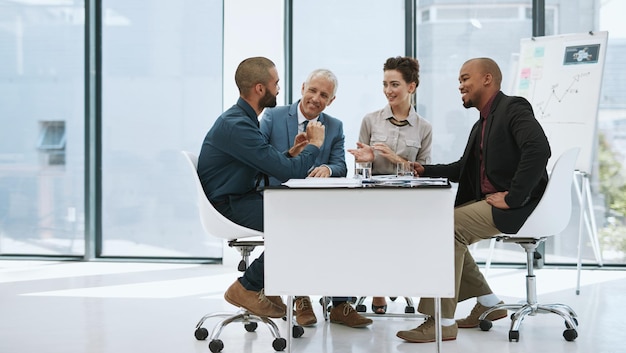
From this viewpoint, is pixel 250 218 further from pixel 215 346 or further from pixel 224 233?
pixel 215 346

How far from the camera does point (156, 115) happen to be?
719 centimetres

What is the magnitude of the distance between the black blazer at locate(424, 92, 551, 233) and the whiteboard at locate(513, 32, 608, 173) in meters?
1.75

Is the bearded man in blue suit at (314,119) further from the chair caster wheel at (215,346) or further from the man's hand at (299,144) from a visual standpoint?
the chair caster wheel at (215,346)

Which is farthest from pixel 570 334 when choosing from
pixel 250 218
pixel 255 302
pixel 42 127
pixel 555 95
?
pixel 42 127

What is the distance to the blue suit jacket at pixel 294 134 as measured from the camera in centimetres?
447

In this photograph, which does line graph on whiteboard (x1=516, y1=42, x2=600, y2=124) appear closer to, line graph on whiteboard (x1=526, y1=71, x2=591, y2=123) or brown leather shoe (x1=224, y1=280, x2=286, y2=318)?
line graph on whiteboard (x1=526, y1=71, x2=591, y2=123)

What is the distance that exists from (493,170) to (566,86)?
2143 millimetres

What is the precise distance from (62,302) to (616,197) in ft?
14.2

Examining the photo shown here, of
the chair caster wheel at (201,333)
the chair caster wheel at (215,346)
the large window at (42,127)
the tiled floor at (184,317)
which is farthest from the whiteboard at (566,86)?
the large window at (42,127)

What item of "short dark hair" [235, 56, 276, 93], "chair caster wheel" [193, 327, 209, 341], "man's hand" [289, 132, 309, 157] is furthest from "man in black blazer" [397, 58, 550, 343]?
"short dark hair" [235, 56, 276, 93]

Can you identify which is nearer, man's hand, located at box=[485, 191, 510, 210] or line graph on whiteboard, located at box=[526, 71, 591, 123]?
man's hand, located at box=[485, 191, 510, 210]

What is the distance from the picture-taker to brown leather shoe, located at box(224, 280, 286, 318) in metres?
3.74

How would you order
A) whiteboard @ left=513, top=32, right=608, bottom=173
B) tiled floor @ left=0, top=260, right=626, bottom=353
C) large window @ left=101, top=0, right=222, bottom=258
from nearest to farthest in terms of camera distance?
tiled floor @ left=0, top=260, right=626, bottom=353 < whiteboard @ left=513, top=32, right=608, bottom=173 < large window @ left=101, top=0, right=222, bottom=258

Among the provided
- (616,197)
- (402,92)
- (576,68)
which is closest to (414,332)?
(402,92)
